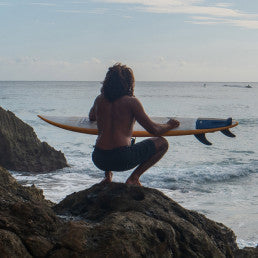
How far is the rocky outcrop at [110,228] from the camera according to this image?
10.2ft

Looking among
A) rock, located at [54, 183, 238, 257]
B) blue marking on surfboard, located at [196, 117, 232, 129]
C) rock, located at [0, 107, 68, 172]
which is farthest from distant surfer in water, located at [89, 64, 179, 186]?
rock, located at [0, 107, 68, 172]

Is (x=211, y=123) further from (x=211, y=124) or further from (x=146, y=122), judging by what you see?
(x=146, y=122)

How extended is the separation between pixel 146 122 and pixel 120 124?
0.27 metres

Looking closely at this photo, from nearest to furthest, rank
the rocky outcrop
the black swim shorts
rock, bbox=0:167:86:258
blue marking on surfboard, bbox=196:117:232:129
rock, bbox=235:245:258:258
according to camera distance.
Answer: rock, bbox=0:167:86:258 < the rocky outcrop < rock, bbox=235:245:258:258 < the black swim shorts < blue marking on surfboard, bbox=196:117:232:129

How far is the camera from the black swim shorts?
464cm

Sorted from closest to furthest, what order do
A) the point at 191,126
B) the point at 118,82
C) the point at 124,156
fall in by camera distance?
the point at 118,82
the point at 124,156
the point at 191,126

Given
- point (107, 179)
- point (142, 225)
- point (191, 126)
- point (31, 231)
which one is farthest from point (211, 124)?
point (31, 231)

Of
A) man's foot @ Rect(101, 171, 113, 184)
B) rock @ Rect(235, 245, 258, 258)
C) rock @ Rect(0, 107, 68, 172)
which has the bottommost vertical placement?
rock @ Rect(0, 107, 68, 172)

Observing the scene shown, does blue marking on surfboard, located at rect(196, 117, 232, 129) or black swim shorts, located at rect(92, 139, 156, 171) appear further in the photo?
blue marking on surfboard, located at rect(196, 117, 232, 129)

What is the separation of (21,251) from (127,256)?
73 centimetres

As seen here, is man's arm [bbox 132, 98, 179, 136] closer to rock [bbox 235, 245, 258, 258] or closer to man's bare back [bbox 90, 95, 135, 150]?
man's bare back [bbox 90, 95, 135, 150]

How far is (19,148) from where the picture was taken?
38.8 feet

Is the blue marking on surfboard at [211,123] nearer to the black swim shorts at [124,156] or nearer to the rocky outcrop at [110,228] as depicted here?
the black swim shorts at [124,156]

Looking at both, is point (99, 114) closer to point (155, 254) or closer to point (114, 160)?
point (114, 160)
